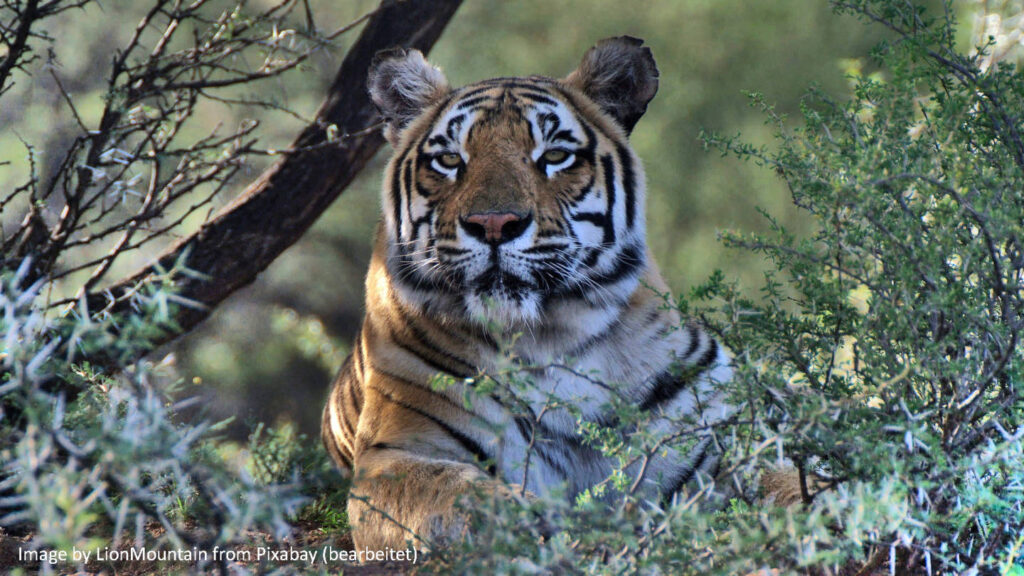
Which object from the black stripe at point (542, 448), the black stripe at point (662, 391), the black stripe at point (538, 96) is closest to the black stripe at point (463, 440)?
the black stripe at point (542, 448)

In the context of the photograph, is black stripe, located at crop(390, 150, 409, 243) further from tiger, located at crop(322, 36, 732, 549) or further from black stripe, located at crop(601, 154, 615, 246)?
black stripe, located at crop(601, 154, 615, 246)

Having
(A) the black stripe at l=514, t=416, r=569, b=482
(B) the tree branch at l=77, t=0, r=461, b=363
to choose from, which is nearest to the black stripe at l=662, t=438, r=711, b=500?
(A) the black stripe at l=514, t=416, r=569, b=482

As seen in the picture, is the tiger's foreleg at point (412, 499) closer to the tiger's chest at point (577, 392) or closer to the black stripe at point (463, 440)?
the black stripe at point (463, 440)

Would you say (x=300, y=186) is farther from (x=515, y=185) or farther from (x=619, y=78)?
(x=515, y=185)

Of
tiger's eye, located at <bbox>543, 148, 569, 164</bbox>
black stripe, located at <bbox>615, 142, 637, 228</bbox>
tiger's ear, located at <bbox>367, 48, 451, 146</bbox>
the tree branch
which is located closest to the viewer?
tiger's eye, located at <bbox>543, 148, 569, 164</bbox>

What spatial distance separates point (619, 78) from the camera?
308cm

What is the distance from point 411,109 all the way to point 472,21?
6703 mm

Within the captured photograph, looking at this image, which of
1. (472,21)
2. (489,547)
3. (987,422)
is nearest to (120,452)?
(489,547)

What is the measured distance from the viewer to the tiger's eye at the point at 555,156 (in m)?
2.77

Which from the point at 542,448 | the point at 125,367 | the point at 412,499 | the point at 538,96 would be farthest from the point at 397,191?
the point at 125,367

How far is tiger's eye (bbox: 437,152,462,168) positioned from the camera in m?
2.82

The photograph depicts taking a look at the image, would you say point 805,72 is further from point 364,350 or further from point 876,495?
point 876,495

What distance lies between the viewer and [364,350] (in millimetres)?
3150

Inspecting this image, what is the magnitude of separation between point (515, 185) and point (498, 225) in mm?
169
